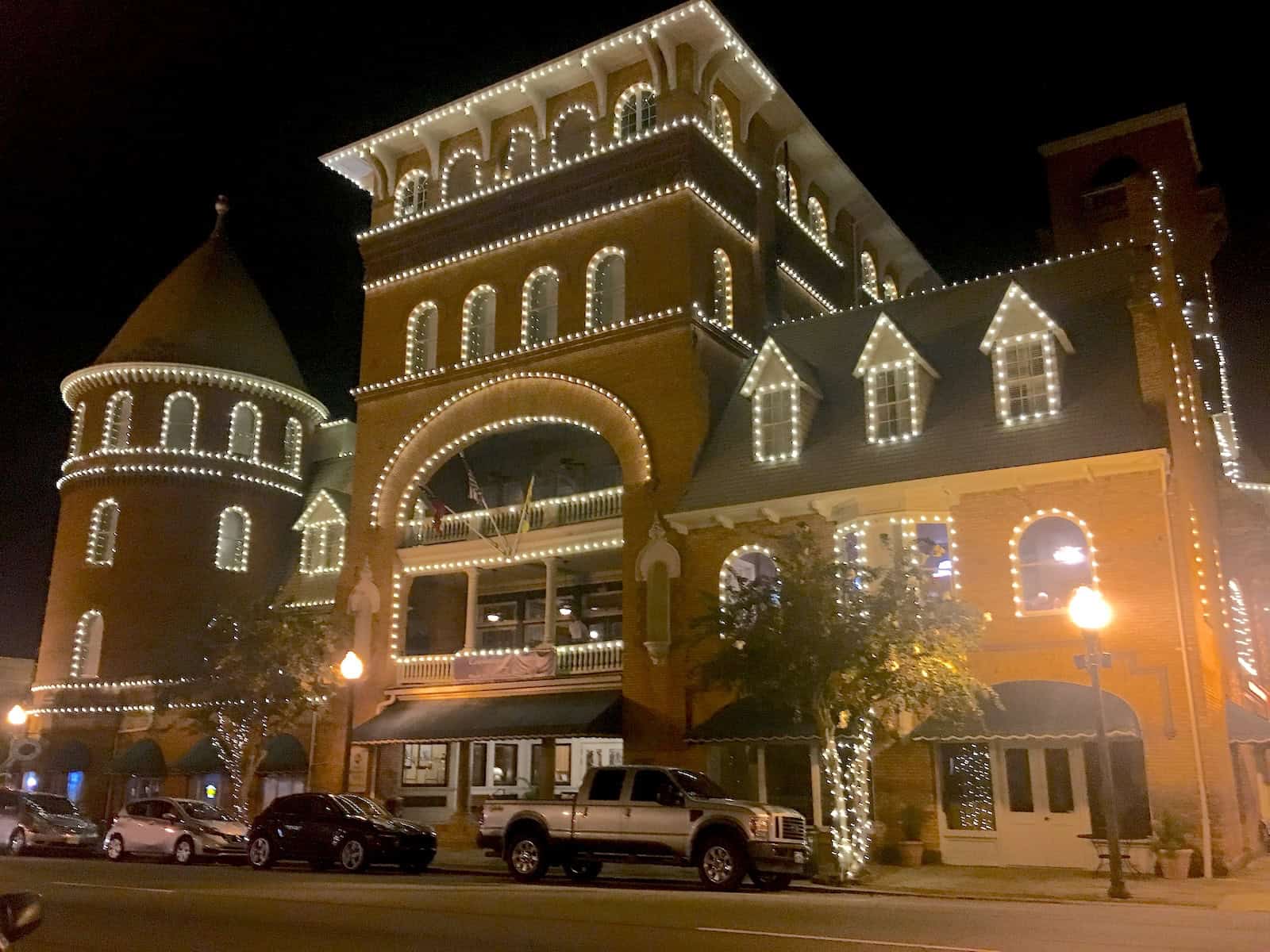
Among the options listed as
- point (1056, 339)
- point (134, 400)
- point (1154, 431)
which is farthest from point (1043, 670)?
point (134, 400)

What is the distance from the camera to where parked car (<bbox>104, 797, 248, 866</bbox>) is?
75.7 feet

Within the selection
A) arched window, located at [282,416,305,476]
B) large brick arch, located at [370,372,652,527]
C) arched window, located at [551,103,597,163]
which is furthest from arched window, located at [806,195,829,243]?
arched window, located at [282,416,305,476]

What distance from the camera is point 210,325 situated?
37312 mm

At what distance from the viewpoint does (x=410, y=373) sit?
3100 centimetres

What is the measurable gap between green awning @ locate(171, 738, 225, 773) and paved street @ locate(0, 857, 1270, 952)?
46.2 feet

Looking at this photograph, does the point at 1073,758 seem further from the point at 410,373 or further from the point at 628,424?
the point at 410,373

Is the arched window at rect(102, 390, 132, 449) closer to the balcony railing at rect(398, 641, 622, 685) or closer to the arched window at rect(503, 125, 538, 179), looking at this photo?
the balcony railing at rect(398, 641, 622, 685)

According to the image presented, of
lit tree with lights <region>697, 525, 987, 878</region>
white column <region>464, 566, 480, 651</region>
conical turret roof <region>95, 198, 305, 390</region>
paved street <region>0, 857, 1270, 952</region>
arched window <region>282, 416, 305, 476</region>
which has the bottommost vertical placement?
paved street <region>0, 857, 1270, 952</region>

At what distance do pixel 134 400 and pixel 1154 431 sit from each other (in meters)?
29.4

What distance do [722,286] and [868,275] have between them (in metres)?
9.66

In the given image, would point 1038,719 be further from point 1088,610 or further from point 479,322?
point 479,322

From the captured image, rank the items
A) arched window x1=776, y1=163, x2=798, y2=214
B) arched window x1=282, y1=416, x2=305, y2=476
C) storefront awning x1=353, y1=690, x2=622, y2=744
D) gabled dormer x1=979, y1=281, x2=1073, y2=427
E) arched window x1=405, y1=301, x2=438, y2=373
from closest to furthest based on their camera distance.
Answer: gabled dormer x1=979, y1=281, x2=1073, y2=427 < storefront awning x1=353, y1=690, x2=622, y2=744 < arched window x1=405, y1=301, x2=438, y2=373 < arched window x1=776, y1=163, x2=798, y2=214 < arched window x1=282, y1=416, x2=305, y2=476

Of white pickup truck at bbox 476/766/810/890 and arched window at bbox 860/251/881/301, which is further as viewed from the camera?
arched window at bbox 860/251/881/301

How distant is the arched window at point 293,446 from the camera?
38.2 meters
